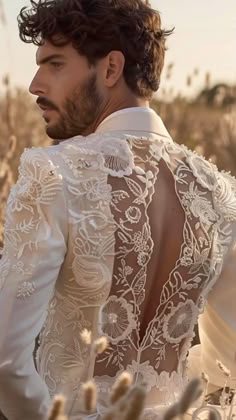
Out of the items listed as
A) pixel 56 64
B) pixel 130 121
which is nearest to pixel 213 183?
pixel 130 121

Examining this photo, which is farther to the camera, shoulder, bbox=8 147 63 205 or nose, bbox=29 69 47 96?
nose, bbox=29 69 47 96

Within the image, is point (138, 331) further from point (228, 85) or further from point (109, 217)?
point (228, 85)

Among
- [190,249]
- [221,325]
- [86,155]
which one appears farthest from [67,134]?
[221,325]

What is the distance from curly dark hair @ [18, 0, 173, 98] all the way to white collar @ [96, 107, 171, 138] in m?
0.08

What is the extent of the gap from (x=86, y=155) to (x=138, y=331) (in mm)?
424

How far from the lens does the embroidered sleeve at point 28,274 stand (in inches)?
87.3

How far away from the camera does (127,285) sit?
2361 millimetres

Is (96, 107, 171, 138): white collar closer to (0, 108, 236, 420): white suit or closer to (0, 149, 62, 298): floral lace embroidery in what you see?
(0, 108, 236, 420): white suit

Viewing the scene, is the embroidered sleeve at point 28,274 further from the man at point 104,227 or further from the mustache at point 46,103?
the mustache at point 46,103

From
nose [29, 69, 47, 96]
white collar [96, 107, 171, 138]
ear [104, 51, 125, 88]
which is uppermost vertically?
ear [104, 51, 125, 88]

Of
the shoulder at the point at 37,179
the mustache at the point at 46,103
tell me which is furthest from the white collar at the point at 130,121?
the shoulder at the point at 37,179

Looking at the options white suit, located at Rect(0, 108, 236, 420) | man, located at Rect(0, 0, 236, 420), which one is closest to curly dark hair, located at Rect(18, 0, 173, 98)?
man, located at Rect(0, 0, 236, 420)

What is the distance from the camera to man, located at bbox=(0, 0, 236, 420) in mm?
2258

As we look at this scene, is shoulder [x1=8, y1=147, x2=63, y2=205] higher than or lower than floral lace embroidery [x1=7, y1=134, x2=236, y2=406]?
higher
